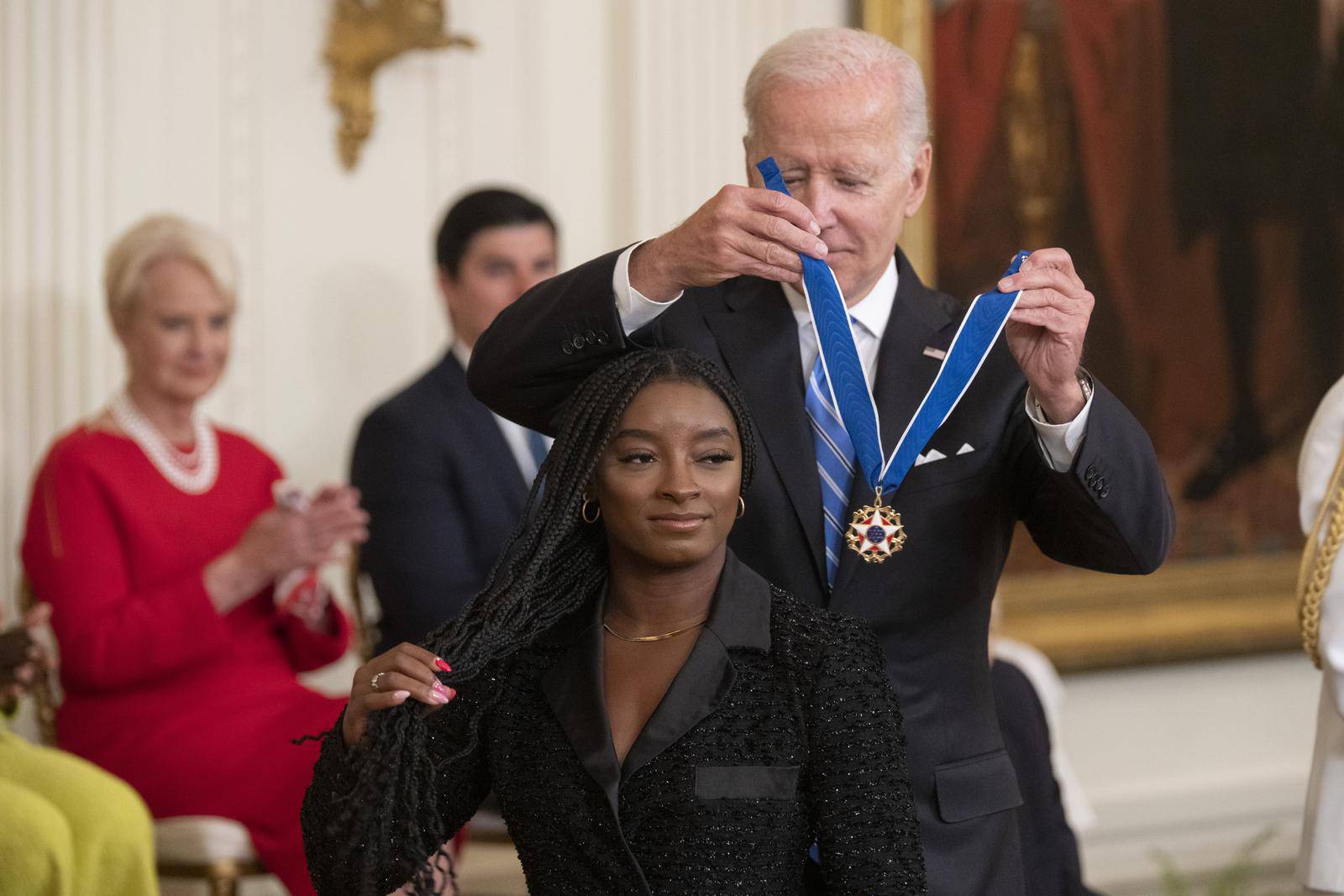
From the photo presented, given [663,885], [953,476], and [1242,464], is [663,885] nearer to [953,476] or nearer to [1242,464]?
[953,476]

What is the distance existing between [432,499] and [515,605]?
1.85 m

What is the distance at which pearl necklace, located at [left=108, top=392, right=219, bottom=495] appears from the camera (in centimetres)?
449

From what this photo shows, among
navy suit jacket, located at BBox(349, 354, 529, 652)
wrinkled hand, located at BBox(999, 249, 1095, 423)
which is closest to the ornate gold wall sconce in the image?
navy suit jacket, located at BBox(349, 354, 529, 652)

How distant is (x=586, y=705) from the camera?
237cm

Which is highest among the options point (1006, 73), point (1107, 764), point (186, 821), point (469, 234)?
point (1006, 73)

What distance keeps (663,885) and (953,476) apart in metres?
0.82

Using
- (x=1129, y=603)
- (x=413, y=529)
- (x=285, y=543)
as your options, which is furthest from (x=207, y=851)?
(x=1129, y=603)

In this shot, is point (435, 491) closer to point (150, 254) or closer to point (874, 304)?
point (150, 254)

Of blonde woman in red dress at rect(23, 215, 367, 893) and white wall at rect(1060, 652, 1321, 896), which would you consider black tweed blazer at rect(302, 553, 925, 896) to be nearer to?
blonde woman in red dress at rect(23, 215, 367, 893)

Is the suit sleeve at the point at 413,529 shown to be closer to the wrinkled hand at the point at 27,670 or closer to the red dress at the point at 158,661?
the red dress at the point at 158,661

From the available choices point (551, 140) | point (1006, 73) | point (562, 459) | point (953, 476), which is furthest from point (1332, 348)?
point (562, 459)

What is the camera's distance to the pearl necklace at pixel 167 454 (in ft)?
14.7

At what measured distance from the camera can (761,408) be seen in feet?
8.57

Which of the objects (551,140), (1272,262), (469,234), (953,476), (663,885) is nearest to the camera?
(663,885)
